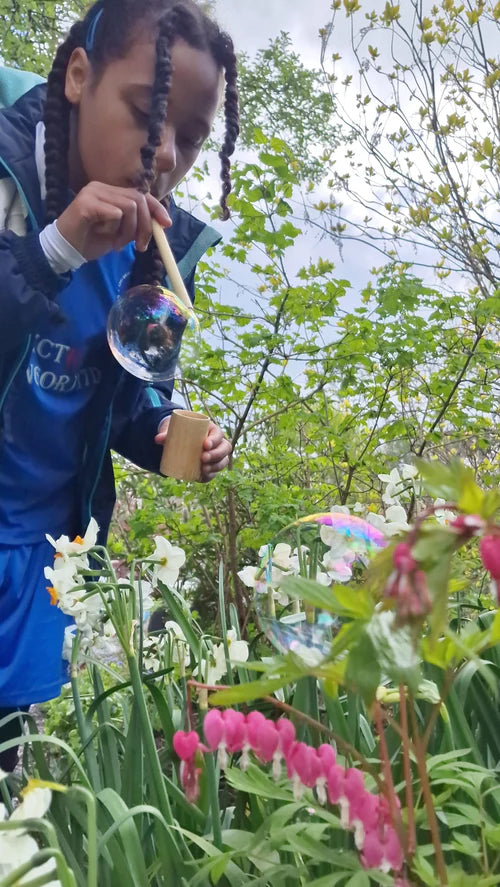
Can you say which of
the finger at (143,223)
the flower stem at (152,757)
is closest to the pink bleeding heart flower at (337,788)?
the flower stem at (152,757)

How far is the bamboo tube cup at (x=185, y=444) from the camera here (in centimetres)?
116

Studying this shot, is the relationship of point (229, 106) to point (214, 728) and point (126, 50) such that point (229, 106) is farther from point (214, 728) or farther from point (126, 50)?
point (214, 728)

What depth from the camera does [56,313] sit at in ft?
4.11

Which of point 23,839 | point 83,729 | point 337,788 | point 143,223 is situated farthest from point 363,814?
point 143,223

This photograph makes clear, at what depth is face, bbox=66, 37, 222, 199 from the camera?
1164mm

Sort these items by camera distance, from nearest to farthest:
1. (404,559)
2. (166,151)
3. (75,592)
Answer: (404,559) < (75,592) < (166,151)

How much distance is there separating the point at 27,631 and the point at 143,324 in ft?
1.98

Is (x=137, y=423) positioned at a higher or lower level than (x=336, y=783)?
lower

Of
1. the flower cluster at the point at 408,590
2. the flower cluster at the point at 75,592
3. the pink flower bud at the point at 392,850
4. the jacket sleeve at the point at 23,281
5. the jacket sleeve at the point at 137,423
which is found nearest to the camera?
the flower cluster at the point at 408,590

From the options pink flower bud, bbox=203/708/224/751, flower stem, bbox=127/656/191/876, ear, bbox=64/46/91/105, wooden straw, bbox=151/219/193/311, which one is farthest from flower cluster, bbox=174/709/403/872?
ear, bbox=64/46/91/105

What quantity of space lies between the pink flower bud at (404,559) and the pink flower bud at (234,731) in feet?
0.62

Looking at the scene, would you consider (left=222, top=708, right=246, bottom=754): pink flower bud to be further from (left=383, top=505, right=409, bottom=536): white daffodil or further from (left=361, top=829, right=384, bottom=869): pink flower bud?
(left=383, top=505, right=409, bottom=536): white daffodil

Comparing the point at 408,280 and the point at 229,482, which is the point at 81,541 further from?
the point at 408,280

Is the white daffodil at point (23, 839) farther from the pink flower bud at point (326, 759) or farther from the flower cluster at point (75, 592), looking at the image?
the flower cluster at point (75, 592)
